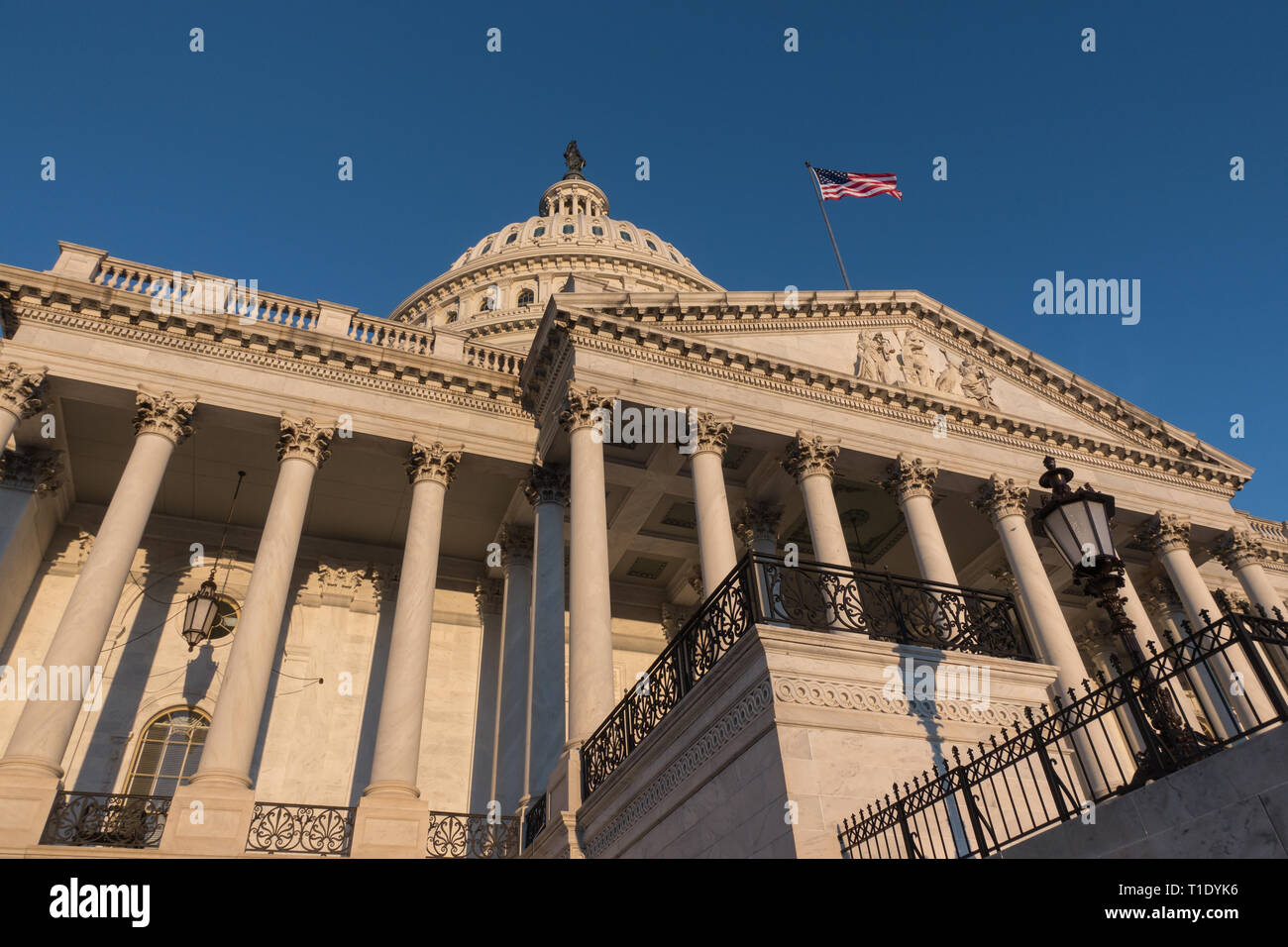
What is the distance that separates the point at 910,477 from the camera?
22172mm

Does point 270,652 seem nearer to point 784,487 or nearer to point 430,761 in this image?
point 430,761

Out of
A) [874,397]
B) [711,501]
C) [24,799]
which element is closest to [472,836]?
[24,799]

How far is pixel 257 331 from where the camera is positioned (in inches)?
809

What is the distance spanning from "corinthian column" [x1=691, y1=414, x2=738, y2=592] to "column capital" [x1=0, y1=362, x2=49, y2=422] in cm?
1394

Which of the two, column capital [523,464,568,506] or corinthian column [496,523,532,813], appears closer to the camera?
corinthian column [496,523,532,813]

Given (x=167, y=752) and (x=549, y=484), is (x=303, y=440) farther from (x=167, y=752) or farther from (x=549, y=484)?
(x=167, y=752)

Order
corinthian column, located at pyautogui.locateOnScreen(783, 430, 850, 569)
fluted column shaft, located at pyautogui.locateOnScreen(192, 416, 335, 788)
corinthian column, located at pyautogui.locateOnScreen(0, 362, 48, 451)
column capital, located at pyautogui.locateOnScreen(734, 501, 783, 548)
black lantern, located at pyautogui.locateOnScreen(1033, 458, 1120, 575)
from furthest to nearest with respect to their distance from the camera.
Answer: column capital, located at pyautogui.locateOnScreen(734, 501, 783, 548), corinthian column, located at pyautogui.locateOnScreen(783, 430, 850, 569), corinthian column, located at pyautogui.locateOnScreen(0, 362, 48, 451), fluted column shaft, located at pyautogui.locateOnScreen(192, 416, 335, 788), black lantern, located at pyautogui.locateOnScreen(1033, 458, 1120, 575)

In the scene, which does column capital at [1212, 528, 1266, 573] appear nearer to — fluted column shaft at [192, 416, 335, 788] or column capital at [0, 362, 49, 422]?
fluted column shaft at [192, 416, 335, 788]

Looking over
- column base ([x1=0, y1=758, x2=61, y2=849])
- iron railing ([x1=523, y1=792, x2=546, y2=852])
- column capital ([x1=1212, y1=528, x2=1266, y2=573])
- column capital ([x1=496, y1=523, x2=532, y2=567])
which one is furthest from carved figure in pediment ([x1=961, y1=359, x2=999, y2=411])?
column base ([x1=0, y1=758, x2=61, y2=849])

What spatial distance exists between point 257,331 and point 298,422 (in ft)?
8.14

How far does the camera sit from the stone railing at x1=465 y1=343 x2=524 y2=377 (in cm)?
2312

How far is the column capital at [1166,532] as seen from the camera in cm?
2523

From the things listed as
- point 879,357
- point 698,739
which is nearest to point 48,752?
point 698,739

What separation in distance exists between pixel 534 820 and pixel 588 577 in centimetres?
454
